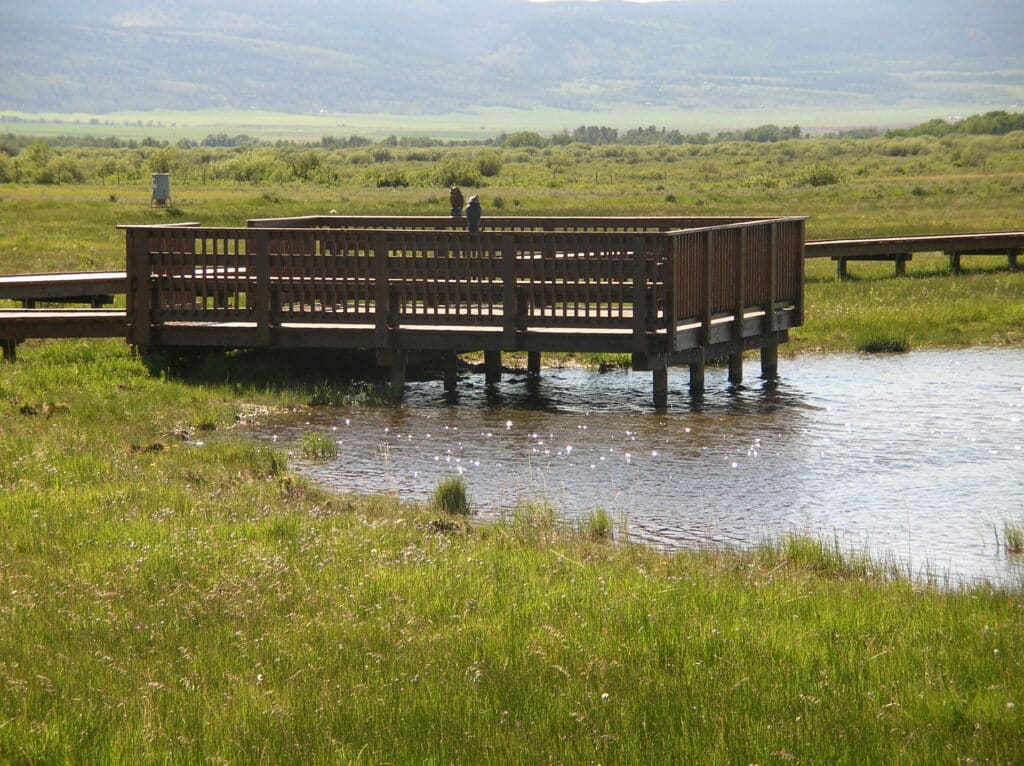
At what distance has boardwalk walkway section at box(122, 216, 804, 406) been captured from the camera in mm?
17594

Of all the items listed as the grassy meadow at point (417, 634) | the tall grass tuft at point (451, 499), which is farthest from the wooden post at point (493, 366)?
the tall grass tuft at point (451, 499)

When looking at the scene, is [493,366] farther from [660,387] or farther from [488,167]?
[488,167]

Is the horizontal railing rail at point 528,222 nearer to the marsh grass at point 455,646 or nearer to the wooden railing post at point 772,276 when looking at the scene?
the wooden railing post at point 772,276

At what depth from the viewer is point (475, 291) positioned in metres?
18.6

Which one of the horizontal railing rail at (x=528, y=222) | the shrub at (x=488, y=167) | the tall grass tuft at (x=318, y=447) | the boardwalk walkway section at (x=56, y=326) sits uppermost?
the shrub at (x=488, y=167)

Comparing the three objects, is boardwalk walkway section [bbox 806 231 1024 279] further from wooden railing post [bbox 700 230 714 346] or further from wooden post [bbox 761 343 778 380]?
wooden railing post [bbox 700 230 714 346]

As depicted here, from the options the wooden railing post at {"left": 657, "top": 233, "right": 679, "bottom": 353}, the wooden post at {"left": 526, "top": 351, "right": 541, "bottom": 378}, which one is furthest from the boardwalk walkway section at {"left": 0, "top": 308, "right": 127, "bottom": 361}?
the wooden railing post at {"left": 657, "top": 233, "right": 679, "bottom": 353}

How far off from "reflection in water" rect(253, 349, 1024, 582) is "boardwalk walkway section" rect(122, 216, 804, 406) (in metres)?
0.80

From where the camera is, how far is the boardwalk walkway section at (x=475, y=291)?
A: 1759 centimetres

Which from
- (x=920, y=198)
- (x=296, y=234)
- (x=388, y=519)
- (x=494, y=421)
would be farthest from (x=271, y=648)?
(x=920, y=198)

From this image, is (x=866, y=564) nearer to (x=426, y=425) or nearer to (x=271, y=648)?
(x=271, y=648)

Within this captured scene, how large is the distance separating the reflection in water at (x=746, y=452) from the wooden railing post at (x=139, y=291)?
2893mm

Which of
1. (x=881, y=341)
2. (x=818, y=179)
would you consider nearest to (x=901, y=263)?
(x=881, y=341)

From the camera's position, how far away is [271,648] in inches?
303
